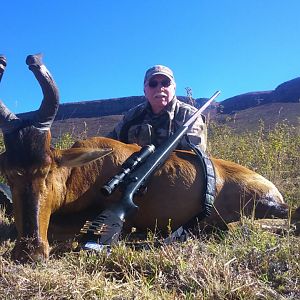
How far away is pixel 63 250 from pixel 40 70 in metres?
1.55

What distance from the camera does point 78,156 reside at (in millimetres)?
4629

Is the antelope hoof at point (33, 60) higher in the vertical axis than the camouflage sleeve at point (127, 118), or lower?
higher

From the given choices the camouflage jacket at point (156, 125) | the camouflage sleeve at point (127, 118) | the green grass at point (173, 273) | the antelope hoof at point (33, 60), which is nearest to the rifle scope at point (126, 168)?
the green grass at point (173, 273)

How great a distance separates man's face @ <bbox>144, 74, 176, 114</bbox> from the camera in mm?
6906

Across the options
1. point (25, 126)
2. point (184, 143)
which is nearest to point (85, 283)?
point (25, 126)

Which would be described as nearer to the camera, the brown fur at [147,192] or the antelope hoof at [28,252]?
the antelope hoof at [28,252]

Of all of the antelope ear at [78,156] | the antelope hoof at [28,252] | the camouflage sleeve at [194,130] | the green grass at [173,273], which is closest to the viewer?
the green grass at [173,273]

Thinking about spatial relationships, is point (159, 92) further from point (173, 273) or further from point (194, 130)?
point (173, 273)

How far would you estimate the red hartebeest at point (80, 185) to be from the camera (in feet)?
13.6

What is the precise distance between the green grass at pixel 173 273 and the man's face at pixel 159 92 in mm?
2990

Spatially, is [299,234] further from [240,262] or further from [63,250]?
[63,250]

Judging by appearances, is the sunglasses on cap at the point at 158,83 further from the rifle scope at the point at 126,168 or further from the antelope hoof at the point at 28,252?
the antelope hoof at the point at 28,252

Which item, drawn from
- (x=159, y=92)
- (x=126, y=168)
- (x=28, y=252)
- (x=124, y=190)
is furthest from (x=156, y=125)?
(x=28, y=252)

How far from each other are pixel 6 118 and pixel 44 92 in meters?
0.46
